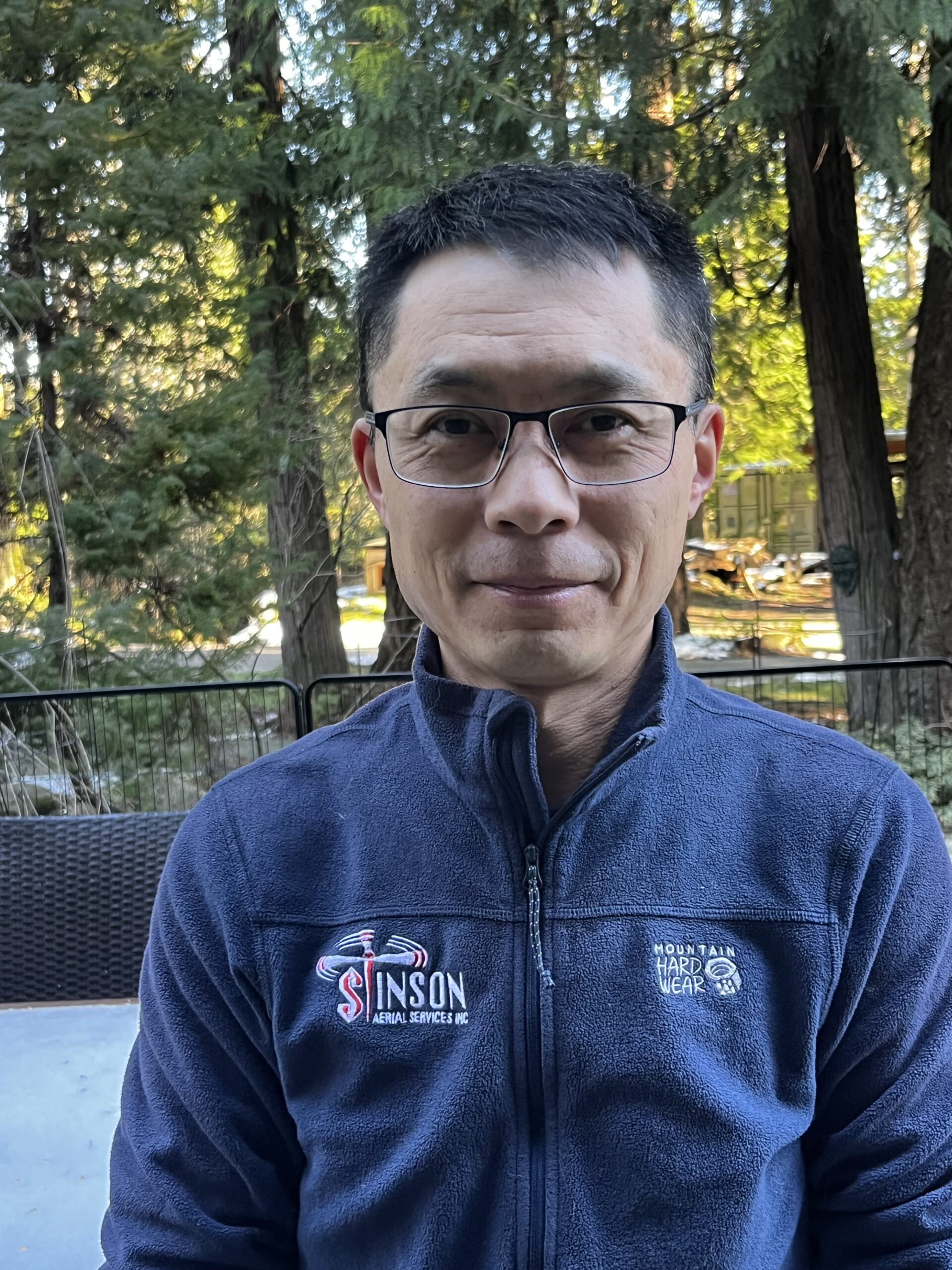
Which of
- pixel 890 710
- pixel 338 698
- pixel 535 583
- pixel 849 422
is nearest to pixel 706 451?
pixel 535 583

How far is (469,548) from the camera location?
3.49ft

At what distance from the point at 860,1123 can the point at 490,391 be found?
82cm

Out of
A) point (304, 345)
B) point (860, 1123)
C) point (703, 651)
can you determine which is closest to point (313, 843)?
point (860, 1123)

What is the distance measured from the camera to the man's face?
104 cm

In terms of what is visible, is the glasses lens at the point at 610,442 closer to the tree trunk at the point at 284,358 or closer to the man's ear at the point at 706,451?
the man's ear at the point at 706,451

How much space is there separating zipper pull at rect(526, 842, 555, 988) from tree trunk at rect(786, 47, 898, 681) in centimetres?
631

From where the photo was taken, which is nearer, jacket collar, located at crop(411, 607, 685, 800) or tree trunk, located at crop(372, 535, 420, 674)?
jacket collar, located at crop(411, 607, 685, 800)

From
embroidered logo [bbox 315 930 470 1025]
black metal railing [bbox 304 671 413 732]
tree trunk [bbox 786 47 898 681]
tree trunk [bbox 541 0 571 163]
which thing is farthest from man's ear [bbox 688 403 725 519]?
tree trunk [bbox 786 47 898 681]

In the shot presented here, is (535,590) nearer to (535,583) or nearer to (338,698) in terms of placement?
(535,583)

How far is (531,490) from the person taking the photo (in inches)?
40.3

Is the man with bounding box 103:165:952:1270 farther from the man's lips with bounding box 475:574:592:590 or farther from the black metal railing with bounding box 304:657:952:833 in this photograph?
the black metal railing with bounding box 304:657:952:833

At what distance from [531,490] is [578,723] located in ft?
0.92

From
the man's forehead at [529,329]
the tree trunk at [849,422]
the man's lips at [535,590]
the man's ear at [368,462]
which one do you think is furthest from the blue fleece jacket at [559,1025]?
the tree trunk at [849,422]

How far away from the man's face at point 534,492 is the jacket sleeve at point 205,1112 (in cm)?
40
